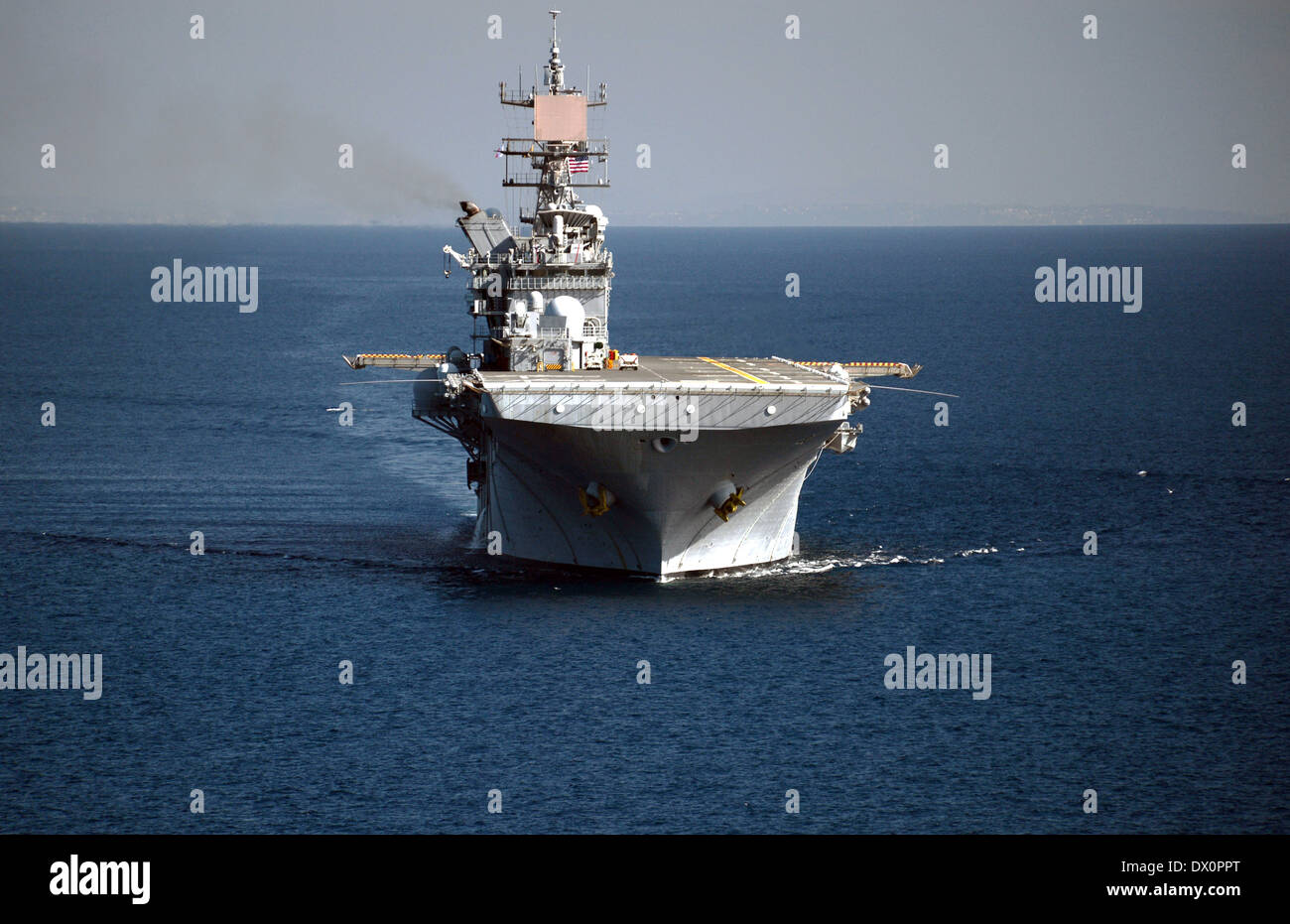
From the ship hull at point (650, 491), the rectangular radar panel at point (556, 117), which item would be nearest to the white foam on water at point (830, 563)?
the ship hull at point (650, 491)

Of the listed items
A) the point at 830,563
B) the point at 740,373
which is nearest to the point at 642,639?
the point at 830,563

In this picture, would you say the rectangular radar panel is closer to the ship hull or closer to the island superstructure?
the island superstructure

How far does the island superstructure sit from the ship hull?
0.04 metres

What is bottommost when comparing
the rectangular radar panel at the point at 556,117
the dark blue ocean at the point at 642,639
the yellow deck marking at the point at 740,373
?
the dark blue ocean at the point at 642,639

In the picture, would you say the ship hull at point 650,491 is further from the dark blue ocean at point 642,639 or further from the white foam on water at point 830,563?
the dark blue ocean at point 642,639

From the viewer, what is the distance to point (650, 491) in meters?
40.4

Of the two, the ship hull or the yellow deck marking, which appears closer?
the ship hull

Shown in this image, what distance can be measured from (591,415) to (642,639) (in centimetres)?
570

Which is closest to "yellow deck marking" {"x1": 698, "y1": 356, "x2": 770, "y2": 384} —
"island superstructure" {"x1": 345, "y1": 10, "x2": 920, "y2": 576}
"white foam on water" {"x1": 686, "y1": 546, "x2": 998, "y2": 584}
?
"island superstructure" {"x1": 345, "y1": 10, "x2": 920, "y2": 576}

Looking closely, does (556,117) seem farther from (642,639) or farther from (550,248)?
(642,639)

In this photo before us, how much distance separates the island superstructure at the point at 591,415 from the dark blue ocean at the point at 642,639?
4.72 feet

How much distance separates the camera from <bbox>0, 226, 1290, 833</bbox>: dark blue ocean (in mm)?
29469

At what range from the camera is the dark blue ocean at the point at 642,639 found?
96.7 feet
